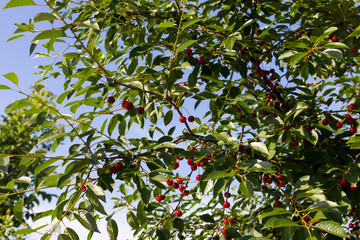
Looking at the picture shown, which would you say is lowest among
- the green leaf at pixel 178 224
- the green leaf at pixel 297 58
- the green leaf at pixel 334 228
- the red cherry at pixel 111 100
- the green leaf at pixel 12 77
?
the green leaf at pixel 334 228

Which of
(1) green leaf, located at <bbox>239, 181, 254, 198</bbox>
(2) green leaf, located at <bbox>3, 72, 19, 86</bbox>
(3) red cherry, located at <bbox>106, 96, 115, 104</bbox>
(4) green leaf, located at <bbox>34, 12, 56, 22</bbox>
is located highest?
(4) green leaf, located at <bbox>34, 12, 56, 22</bbox>

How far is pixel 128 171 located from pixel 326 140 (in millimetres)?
1668

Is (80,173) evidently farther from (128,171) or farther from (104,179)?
(128,171)

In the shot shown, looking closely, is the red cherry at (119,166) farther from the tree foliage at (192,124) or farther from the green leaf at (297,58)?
the green leaf at (297,58)

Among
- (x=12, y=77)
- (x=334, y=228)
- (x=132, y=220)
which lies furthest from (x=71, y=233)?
(x=334, y=228)

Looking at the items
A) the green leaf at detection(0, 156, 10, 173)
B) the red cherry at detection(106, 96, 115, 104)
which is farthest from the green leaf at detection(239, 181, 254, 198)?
the green leaf at detection(0, 156, 10, 173)

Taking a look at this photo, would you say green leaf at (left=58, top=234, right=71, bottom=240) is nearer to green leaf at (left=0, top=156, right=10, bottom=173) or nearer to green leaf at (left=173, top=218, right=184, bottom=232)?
green leaf at (left=0, top=156, right=10, bottom=173)

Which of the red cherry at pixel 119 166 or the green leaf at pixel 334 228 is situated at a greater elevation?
the red cherry at pixel 119 166

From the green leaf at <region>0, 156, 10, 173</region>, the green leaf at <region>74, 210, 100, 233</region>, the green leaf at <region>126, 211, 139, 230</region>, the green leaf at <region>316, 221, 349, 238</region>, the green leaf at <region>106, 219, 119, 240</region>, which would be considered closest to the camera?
the green leaf at <region>316, 221, 349, 238</region>

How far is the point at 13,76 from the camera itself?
4.73 feet

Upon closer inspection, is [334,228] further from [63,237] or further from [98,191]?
[63,237]

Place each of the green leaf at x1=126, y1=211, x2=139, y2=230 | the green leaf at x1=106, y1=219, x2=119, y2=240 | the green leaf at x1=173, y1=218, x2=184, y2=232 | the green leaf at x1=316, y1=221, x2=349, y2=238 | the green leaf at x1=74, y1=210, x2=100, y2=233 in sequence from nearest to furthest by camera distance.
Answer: the green leaf at x1=316, y1=221, x2=349, y2=238
the green leaf at x1=74, y1=210, x2=100, y2=233
the green leaf at x1=106, y1=219, x2=119, y2=240
the green leaf at x1=126, y1=211, x2=139, y2=230
the green leaf at x1=173, y1=218, x2=184, y2=232

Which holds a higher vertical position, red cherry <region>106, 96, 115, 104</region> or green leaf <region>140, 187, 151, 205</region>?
red cherry <region>106, 96, 115, 104</region>

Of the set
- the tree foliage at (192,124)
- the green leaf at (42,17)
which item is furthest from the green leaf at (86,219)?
the green leaf at (42,17)
